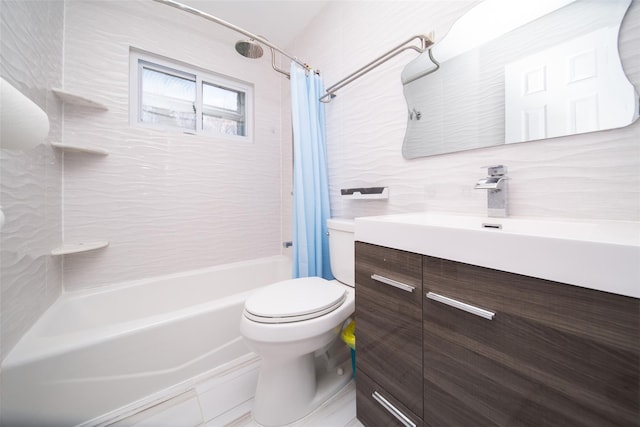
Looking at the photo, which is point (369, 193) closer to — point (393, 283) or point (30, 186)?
point (393, 283)

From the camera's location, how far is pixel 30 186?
0.96m

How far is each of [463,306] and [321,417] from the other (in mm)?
813

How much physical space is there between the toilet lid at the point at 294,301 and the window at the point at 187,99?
1389 mm

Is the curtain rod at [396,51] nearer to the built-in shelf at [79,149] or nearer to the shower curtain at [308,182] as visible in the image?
the shower curtain at [308,182]

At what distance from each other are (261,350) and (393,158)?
106 centimetres

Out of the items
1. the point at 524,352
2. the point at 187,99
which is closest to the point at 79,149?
the point at 187,99

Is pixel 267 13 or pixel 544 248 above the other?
pixel 267 13

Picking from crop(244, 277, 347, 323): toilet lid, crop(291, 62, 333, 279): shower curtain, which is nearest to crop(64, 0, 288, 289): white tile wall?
crop(291, 62, 333, 279): shower curtain

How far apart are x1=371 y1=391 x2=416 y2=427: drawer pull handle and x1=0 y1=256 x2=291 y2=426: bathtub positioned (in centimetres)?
76

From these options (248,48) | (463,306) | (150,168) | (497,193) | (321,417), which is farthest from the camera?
(150,168)

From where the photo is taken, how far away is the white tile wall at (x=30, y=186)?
2.61 ft

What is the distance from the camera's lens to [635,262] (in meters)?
0.32

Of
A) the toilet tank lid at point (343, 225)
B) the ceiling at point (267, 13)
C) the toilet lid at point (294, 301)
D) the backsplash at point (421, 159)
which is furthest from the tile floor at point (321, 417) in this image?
the ceiling at point (267, 13)

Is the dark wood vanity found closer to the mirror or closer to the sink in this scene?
the sink
